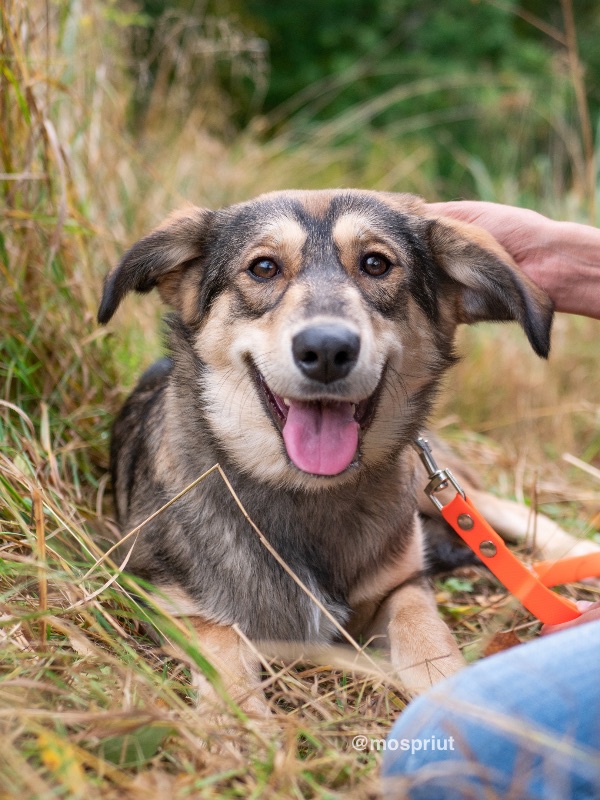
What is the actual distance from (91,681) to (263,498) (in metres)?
0.95

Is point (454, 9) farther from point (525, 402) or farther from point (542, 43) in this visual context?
point (525, 402)

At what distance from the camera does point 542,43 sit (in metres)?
16.3

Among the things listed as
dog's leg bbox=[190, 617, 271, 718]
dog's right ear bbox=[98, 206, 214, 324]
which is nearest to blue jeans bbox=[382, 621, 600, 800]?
dog's leg bbox=[190, 617, 271, 718]

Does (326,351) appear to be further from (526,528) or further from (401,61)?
(401,61)

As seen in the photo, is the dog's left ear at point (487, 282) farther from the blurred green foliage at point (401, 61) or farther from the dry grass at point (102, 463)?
the blurred green foliage at point (401, 61)

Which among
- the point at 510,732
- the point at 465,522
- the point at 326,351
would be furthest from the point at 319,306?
the point at 510,732

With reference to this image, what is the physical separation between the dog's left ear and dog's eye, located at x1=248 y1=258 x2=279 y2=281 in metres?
0.60

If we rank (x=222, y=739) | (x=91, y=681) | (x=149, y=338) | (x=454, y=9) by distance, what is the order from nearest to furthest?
(x=222, y=739), (x=91, y=681), (x=149, y=338), (x=454, y=9)

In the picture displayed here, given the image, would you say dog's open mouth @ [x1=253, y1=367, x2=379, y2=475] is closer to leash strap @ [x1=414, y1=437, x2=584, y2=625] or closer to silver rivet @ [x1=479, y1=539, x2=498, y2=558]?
leash strap @ [x1=414, y1=437, x2=584, y2=625]

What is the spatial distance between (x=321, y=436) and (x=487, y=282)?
0.83m

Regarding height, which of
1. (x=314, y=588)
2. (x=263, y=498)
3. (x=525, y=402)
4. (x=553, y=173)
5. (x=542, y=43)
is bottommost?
(x=525, y=402)

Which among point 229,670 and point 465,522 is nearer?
point 229,670

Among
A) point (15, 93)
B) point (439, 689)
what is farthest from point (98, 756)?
point (15, 93)

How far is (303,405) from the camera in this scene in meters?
2.65
